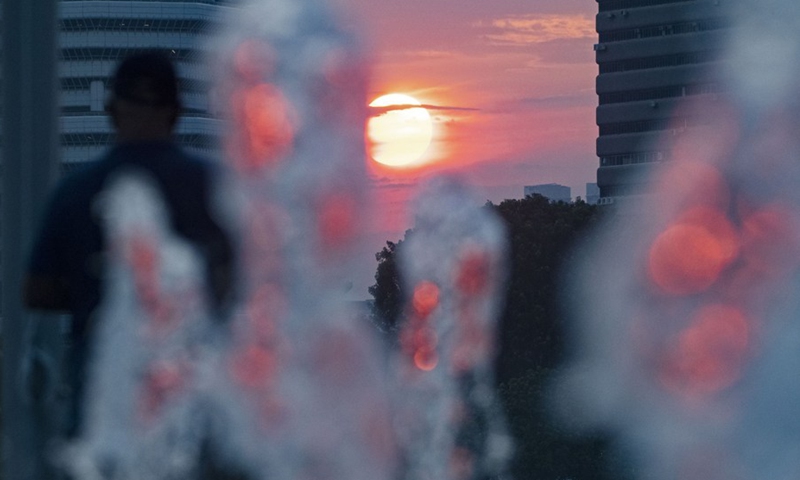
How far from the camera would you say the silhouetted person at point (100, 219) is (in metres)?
4.42

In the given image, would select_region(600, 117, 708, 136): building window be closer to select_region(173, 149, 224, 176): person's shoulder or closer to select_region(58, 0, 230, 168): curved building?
select_region(58, 0, 230, 168): curved building

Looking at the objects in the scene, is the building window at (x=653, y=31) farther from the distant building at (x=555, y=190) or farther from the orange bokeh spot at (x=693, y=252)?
the orange bokeh spot at (x=693, y=252)

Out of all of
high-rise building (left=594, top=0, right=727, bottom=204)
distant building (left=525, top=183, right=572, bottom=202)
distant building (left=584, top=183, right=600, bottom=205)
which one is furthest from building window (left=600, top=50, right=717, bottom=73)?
distant building (left=525, top=183, right=572, bottom=202)

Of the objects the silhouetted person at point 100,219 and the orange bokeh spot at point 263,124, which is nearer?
the silhouetted person at point 100,219

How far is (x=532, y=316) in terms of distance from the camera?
49.4 meters

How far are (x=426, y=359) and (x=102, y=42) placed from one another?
80.9m

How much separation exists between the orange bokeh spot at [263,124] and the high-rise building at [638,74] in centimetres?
10113

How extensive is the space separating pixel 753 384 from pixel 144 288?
6.90ft

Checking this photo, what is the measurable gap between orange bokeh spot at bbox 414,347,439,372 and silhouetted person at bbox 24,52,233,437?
18.7 m

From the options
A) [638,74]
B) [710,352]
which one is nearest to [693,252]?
[710,352]

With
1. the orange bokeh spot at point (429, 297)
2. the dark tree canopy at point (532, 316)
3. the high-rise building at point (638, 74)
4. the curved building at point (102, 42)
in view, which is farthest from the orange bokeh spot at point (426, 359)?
the high-rise building at point (638, 74)

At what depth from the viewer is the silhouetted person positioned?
4.42m

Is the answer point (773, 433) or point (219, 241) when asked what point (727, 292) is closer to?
point (773, 433)

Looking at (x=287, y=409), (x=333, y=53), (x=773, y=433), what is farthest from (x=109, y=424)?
(x=333, y=53)
